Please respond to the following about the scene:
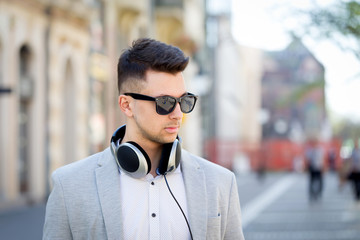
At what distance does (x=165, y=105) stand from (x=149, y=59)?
8.3 inches

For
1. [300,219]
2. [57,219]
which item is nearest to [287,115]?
[300,219]

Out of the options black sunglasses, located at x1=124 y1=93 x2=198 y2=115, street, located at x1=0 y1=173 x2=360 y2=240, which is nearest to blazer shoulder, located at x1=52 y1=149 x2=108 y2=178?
black sunglasses, located at x1=124 y1=93 x2=198 y2=115

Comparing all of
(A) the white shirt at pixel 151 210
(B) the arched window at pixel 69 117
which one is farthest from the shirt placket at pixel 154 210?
(B) the arched window at pixel 69 117

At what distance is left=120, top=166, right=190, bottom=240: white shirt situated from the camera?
312cm

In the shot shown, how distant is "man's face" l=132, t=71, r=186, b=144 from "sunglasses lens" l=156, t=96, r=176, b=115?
2 centimetres

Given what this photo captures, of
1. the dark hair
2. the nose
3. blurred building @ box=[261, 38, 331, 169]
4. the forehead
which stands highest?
the dark hair

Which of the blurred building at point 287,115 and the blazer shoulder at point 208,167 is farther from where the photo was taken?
the blurred building at point 287,115

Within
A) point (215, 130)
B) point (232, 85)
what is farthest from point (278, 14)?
point (232, 85)

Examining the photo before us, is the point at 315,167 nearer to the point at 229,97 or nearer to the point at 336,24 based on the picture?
the point at 336,24

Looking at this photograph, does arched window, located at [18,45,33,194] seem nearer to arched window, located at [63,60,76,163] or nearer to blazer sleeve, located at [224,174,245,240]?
arched window, located at [63,60,76,163]

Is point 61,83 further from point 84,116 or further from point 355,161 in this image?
point 355,161

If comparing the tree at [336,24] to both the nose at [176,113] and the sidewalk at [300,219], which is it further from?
the nose at [176,113]

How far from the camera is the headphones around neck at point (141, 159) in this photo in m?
3.14

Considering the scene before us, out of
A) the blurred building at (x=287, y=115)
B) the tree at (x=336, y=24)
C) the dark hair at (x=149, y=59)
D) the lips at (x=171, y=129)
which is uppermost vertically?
the tree at (x=336, y=24)
